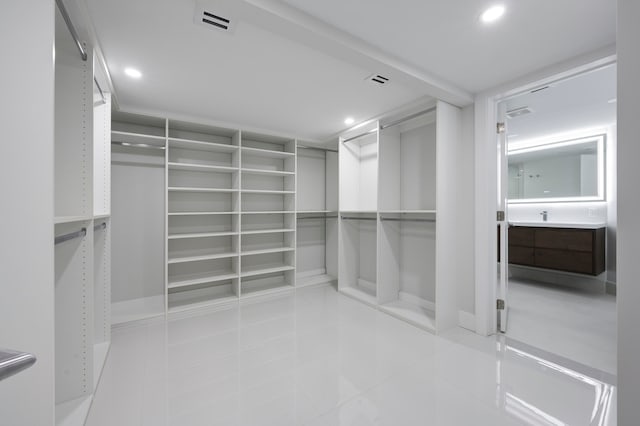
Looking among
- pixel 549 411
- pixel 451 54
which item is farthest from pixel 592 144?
pixel 549 411

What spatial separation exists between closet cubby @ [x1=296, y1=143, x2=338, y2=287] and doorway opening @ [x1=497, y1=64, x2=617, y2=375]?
2527mm

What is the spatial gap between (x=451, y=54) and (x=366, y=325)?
8.49ft

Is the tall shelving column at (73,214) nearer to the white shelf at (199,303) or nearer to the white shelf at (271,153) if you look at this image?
the white shelf at (199,303)

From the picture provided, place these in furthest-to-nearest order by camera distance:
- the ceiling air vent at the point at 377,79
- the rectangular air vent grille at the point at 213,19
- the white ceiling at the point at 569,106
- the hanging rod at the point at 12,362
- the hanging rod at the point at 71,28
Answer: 1. the white ceiling at the point at 569,106
2. the ceiling air vent at the point at 377,79
3. the rectangular air vent grille at the point at 213,19
4. the hanging rod at the point at 71,28
5. the hanging rod at the point at 12,362

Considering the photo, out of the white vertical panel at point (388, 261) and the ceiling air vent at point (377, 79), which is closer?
the ceiling air vent at point (377, 79)

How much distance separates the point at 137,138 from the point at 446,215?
12.0 feet

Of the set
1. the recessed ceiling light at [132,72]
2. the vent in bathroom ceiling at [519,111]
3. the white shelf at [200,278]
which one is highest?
the vent in bathroom ceiling at [519,111]

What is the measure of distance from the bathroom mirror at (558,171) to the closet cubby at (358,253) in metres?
3.08

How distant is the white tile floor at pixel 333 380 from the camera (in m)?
1.54

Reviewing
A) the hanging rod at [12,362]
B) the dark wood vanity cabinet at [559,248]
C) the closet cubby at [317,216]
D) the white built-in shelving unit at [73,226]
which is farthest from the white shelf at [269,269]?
the dark wood vanity cabinet at [559,248]

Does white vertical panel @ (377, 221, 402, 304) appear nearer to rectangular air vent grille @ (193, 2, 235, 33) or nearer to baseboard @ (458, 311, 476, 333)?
baseboard @ (458, 311, 476, 333)

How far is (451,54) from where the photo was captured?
1.96 meters

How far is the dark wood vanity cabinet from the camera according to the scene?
3.57m

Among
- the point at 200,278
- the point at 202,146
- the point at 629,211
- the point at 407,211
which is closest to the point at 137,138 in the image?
the point at 202,146
